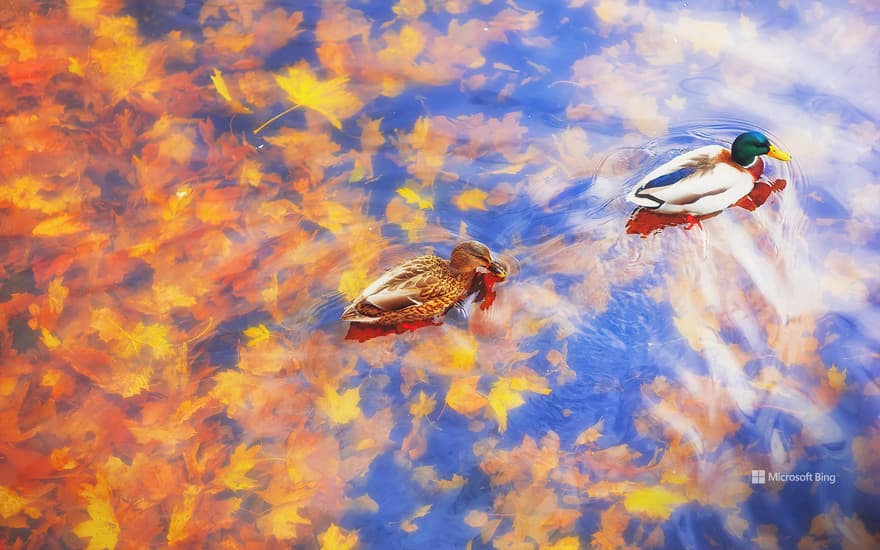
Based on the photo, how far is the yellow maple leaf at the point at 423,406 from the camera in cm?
178

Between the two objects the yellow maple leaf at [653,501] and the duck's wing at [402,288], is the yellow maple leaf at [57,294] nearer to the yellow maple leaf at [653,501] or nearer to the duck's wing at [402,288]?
the duck's wing at [402,288]

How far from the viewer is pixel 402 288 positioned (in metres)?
1.79

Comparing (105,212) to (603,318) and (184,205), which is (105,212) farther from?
(603,318)

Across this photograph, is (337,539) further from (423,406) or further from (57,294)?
(57,294)

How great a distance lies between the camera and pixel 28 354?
1853mm

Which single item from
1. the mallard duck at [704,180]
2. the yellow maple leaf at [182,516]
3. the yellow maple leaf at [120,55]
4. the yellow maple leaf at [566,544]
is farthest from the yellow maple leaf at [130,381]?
the mallard duck at [704,180]

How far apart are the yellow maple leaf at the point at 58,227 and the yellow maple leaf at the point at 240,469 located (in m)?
0.77

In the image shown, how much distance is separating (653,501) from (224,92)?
62.7 inches

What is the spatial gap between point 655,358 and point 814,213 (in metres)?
Result: 0.62

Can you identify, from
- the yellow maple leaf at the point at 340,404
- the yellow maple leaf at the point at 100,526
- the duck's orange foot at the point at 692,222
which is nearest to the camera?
the yellow maple leaf at the point at 100,526

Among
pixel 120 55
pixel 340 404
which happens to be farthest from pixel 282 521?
pixel 120 55

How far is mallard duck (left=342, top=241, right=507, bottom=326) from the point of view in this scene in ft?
5.88

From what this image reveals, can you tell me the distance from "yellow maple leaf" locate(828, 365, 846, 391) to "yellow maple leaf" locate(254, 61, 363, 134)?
1422 mm

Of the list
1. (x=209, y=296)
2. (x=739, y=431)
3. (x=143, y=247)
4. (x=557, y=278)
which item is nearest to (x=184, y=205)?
(x=143, y=247)
